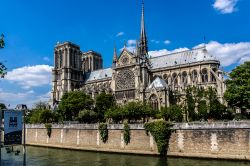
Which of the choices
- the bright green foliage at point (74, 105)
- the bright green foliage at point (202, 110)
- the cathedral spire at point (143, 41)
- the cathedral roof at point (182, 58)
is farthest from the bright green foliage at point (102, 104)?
the bright green foliage at point (202, 110)

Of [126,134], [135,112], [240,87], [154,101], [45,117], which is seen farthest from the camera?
[45,117]

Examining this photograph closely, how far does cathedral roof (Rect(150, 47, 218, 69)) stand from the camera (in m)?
78.2

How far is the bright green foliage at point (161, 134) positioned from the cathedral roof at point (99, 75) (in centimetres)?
5696

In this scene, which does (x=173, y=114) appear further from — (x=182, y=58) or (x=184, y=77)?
(x=182, y=58)

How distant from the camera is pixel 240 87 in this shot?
45.7m

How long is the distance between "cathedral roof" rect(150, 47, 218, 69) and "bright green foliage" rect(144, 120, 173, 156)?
40.4 meters

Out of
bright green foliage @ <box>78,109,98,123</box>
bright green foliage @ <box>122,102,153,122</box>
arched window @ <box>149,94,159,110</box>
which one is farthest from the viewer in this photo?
arched window @ <box>149,94,159,110</box>

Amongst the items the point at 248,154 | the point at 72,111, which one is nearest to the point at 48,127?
the point at 72,111

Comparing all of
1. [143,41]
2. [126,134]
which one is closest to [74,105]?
[126,134]

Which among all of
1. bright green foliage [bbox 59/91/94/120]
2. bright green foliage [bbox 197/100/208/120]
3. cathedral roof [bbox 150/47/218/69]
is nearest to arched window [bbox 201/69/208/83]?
cathedral roof [bbox 150/47/218/69]

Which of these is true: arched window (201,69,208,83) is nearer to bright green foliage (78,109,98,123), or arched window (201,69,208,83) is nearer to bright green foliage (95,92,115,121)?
bright green foliage (95,92,115,121)

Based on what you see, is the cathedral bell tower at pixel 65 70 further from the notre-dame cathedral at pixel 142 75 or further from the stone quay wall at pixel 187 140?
the stone quay wall at pixel 187 140

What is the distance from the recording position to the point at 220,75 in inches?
2815

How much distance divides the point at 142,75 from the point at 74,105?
61.4 ft
